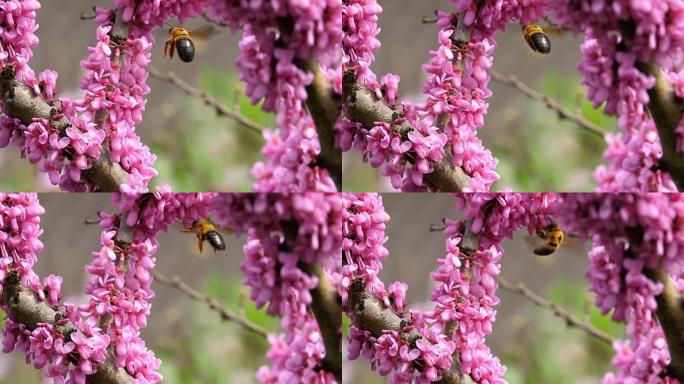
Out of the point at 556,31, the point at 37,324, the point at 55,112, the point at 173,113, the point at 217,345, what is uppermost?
the point at 556,31

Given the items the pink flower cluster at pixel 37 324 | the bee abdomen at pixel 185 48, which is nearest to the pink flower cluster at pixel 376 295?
the bee abdomen at pixel 185 48

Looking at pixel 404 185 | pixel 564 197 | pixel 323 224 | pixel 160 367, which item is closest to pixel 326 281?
pixel 323 224

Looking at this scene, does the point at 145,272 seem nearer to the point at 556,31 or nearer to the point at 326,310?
the point at 326,310

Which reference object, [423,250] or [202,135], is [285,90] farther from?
[423,250]

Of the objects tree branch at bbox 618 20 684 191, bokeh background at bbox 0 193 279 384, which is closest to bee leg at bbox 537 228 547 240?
tree branch at bbox 618 20 684 191

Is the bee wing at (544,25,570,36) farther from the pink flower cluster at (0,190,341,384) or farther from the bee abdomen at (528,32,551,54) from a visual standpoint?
the pink flower cluster at (0,190,341,384)

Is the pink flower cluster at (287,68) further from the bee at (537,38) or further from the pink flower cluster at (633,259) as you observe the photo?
the pink flower cluster at (633,259)

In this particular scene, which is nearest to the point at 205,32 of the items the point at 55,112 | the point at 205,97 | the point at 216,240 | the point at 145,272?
the point at 205,97
